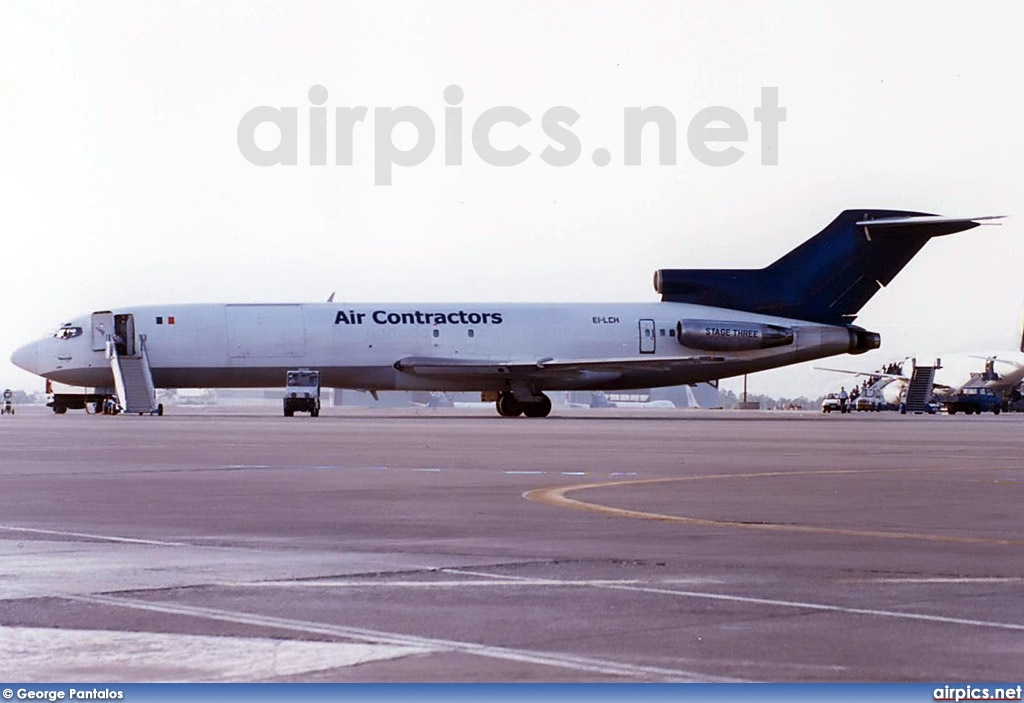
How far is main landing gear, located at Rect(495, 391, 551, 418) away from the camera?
2579 inches

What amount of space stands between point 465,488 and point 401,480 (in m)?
1.67

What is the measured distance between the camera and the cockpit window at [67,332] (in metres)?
66.1

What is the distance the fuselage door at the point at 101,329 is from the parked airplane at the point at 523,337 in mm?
40

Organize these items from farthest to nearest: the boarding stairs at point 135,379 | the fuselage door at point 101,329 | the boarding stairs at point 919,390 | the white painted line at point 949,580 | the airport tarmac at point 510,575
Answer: the boarding stairs at point 919,390 → the fuselage door at point 101,329 → the boarding stairs at point 135,379 → the white painted line at point 949,580 → the airport tarmac at point 510,575

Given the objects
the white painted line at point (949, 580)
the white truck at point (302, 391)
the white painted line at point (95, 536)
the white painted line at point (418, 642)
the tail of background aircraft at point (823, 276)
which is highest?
the tail of background aircraft at point (823, 276)

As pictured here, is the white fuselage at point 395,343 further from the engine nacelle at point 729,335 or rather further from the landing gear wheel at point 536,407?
the landing gear wheel at point 536,407

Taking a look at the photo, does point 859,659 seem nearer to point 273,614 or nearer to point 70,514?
point 273,614

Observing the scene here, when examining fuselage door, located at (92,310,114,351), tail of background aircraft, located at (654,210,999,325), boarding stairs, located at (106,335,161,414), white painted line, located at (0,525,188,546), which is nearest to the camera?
white painted line, located at (0,525,188,546)

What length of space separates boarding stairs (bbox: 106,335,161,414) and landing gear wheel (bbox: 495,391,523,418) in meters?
13.7

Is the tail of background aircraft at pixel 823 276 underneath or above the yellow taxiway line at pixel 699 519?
above

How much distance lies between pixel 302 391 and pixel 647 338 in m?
13.8

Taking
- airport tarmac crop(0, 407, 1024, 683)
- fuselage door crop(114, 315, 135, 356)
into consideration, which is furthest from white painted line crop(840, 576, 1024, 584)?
fuselage door crop(114, 315, 135, 356)

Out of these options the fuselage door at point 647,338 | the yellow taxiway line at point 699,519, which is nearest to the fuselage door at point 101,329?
the fuselage door at point 647,338

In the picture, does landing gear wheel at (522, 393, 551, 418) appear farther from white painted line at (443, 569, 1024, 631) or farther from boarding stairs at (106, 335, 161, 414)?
white painted line at (443, 569, 1024, 631)
